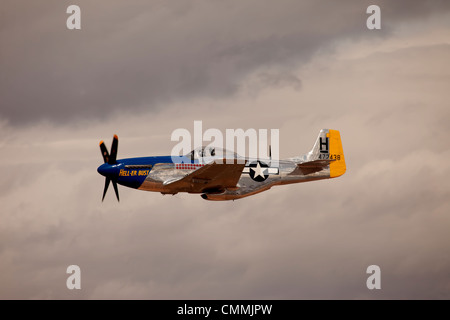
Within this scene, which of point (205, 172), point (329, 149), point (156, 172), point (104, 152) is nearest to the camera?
point (205, 172)

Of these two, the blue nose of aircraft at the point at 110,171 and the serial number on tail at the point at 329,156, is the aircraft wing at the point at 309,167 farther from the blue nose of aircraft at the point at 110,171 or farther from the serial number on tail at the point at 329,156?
the blue nose of aircraft at the point at 110,171

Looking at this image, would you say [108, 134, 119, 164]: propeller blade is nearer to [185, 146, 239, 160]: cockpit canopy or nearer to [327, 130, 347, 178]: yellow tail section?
[185, 146, 239, 160]: cockpit canopy

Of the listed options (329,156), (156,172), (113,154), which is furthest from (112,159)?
(329,156)

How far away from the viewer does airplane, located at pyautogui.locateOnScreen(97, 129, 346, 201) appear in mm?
37575

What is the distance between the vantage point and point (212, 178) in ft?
124

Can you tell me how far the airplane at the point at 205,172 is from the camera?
3758 cm

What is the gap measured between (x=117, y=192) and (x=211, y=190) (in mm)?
5114

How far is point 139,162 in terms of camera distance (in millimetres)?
38375

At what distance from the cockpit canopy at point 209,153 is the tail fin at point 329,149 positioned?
6346 millimetres

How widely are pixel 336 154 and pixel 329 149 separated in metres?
0.53

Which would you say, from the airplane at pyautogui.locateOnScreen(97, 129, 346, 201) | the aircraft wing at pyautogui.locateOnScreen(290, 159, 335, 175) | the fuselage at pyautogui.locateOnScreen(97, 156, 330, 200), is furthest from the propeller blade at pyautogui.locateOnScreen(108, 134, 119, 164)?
the aircraft wing at pyautogui.locateOnScreen(290, 159, 335, 175)

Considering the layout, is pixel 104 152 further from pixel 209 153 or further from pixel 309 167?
pixel 309 167
